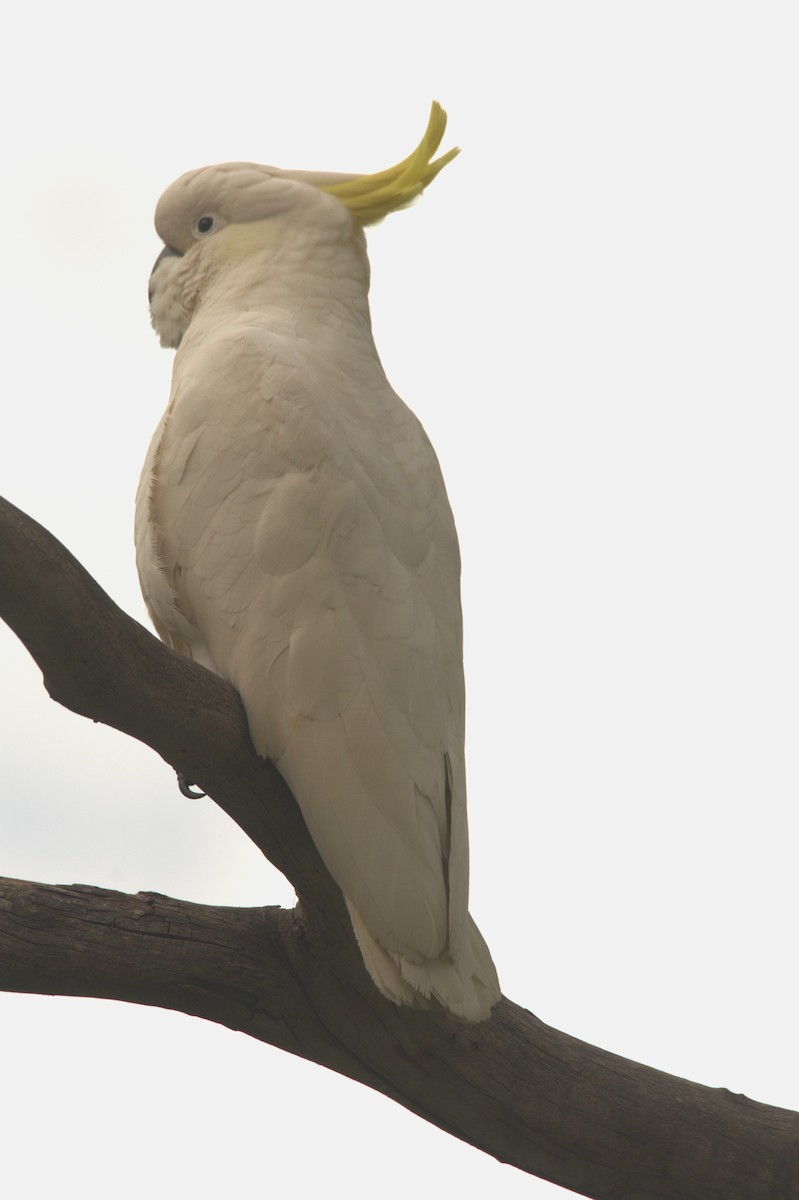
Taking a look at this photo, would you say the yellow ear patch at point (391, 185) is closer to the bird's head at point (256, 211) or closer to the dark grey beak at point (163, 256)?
the bird's head at point (256, 211)

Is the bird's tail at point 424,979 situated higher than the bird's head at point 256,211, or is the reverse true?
the bird's head at point 256,211

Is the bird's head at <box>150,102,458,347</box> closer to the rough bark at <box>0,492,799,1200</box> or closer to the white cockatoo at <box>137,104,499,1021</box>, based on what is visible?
the white cockatoo at <box>137,104,499,1021</box>

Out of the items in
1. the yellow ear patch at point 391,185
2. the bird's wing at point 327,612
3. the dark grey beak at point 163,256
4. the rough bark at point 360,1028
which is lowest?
the rough bark at point 360,1028

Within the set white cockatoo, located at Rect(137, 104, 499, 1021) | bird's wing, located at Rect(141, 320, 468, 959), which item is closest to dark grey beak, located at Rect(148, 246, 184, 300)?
white cockatoo, located at Rect(137, 104, 499, 1021)

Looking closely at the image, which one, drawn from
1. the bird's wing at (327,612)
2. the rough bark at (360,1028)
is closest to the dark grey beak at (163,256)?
the bird's wing at (327,612)

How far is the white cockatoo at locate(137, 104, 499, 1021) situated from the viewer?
91.4 inches

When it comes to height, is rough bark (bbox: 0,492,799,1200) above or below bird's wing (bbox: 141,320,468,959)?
below

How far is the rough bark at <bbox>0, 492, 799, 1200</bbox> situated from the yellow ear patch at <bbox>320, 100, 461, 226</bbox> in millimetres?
1321

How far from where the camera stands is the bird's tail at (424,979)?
2299 millimetres

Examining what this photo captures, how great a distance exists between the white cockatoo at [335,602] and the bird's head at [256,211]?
24 cm

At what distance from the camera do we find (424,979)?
7.56ft

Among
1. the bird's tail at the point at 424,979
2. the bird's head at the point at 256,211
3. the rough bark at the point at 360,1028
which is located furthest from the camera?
the bird's head at the point at 256,211

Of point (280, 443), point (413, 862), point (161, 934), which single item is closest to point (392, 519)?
point (280, 443)

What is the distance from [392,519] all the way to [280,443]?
0.29m
